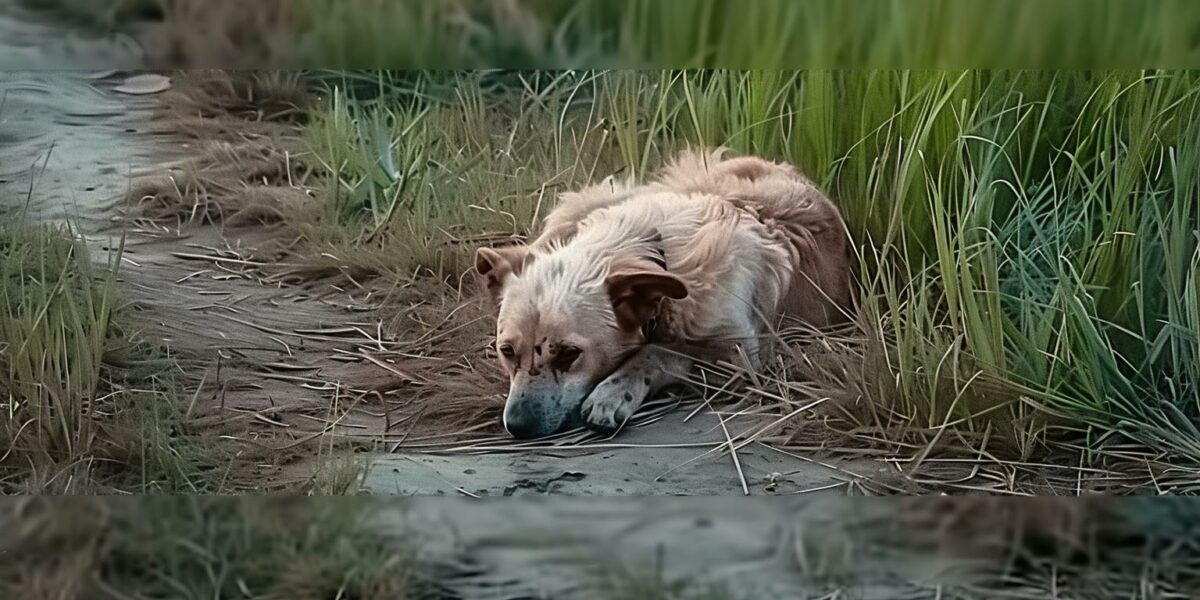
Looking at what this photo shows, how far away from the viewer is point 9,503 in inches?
49.1

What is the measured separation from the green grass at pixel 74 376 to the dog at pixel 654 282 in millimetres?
447

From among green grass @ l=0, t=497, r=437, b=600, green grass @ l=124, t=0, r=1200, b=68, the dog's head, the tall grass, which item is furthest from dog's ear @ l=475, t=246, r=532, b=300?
the tall grass

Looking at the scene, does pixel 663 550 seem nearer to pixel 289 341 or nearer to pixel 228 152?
pixel 289 341

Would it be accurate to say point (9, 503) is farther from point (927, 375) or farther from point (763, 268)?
point (927, 375)

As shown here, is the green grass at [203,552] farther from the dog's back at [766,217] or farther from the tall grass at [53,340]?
the dog's back at [766,217]

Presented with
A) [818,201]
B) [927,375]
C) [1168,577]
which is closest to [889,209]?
[818,201]

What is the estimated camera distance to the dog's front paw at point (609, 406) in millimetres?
1188

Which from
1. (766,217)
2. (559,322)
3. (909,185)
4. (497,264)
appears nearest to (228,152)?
(497,264)

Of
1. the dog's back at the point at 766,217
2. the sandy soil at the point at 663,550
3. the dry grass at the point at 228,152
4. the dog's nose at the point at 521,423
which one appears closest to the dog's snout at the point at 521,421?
the dog's nose at the point at 521,423

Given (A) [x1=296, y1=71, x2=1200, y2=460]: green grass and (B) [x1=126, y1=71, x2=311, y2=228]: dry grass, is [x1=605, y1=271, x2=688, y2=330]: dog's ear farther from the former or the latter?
(B) [x1=126, y1=71, x2=311, y2=228]: dry grass

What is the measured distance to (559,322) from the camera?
1.20 metres

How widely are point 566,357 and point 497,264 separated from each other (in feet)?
0.49

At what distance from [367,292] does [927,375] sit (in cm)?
72

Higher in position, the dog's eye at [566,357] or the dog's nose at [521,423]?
the dog's eye at [566,357]
